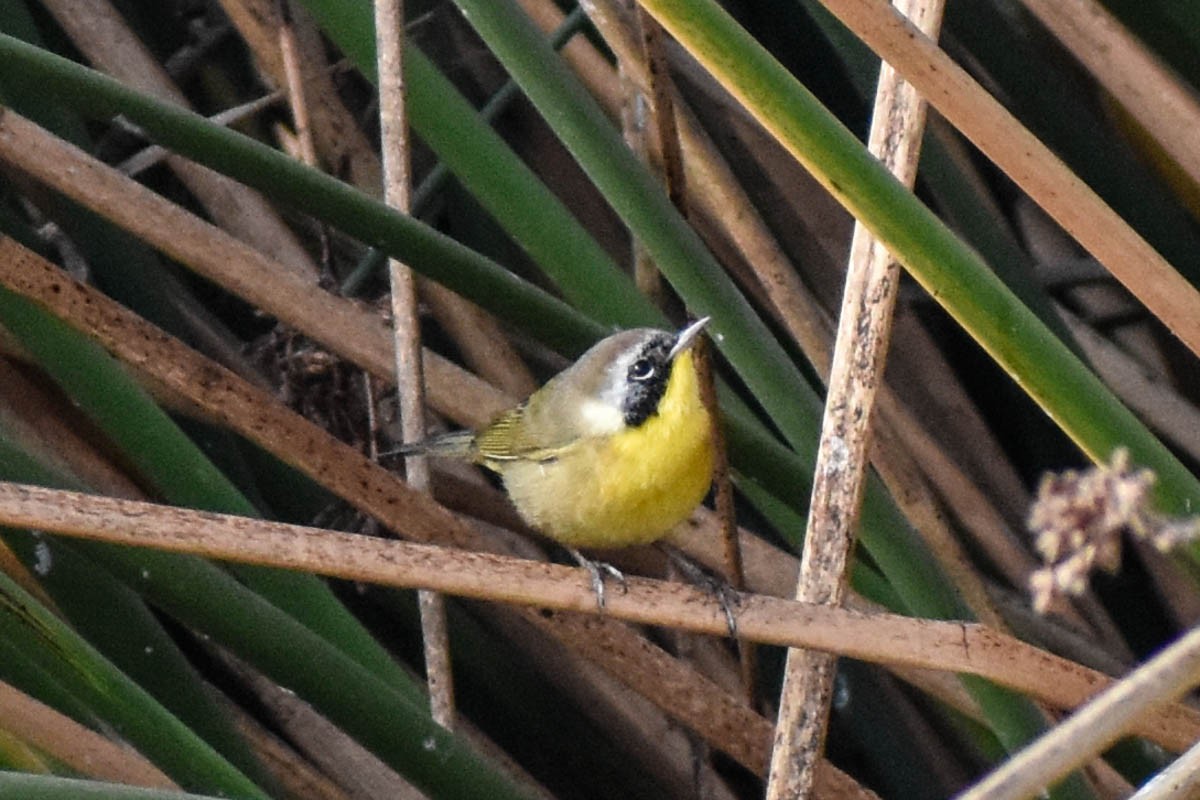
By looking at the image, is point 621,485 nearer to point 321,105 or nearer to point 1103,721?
point 321,105

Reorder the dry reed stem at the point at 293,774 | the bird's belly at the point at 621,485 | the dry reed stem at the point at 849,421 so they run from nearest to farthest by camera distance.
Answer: the dry reed stem at the point at 849,421 < the dry reed stem at the point at 293,774 < the bird's belly at the point at 621,485

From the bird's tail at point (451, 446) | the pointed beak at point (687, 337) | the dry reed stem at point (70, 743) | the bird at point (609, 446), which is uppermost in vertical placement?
the dry reed stem at point (70, 743)

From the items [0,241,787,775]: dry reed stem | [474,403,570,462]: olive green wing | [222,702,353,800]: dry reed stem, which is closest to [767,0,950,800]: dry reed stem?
[0,241,787,775]: dry reed stem

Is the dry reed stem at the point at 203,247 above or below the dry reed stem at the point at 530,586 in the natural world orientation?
above

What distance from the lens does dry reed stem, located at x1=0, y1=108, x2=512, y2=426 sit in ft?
6.85

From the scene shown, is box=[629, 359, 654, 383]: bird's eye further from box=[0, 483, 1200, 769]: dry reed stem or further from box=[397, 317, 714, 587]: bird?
box=[0, 483, 1200, 769]: dry reed stem

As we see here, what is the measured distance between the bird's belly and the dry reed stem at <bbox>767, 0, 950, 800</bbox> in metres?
0.58

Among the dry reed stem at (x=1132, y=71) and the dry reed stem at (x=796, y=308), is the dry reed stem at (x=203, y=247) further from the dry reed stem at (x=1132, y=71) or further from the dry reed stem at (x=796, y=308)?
the dry reed stem at (x=1132, y=71)

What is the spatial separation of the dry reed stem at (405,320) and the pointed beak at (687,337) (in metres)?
0.39

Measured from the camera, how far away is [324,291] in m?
2.31

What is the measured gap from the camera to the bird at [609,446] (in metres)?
2.33

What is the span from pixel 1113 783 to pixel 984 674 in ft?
2.91

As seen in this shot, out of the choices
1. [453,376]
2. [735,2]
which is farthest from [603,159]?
[735,2]

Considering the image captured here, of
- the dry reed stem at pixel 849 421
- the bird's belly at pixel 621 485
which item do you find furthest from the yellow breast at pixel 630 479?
the dry reed stem at pixel 849 421
